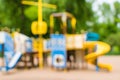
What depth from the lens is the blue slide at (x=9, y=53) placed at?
14.5 meters

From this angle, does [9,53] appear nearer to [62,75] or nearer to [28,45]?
[28,45]

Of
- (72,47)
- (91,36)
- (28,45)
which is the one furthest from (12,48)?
(91,36)

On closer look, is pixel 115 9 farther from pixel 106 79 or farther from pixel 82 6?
pixel 106 79


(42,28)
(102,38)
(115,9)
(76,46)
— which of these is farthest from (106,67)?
(115,9)

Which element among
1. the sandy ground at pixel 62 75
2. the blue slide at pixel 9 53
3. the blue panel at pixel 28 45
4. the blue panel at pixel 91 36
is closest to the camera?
the sandy ground at pixel 62 75

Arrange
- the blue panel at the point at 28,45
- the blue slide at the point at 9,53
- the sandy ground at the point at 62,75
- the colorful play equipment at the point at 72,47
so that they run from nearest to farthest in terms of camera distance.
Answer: the sandy ground at the point at 62,75 → the blue slide at the point at 9,53 → the colorful play equipment at the point at 72,47 → the blue panel at the point at 28,45

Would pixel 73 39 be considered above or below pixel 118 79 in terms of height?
above

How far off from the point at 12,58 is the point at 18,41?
108 centimetres

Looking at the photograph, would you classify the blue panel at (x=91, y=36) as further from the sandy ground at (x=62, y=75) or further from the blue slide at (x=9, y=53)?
the blue slide at (x=9, y=53)

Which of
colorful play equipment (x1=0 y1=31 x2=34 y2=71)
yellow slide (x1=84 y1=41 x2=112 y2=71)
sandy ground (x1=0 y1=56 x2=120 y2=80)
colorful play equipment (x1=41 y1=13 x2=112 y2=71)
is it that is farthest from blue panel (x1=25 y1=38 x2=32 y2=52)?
yellow slide (x1=84 y1=41 x2=112 y2=71)

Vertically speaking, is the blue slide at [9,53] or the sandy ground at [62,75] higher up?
the blue slide at [9,53]

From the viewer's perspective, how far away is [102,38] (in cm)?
4503

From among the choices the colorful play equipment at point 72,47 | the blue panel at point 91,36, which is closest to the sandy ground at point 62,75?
the colorful play equipment at point 72,47

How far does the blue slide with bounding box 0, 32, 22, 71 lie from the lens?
14515 mm
